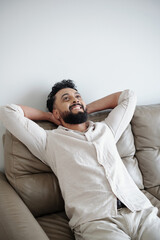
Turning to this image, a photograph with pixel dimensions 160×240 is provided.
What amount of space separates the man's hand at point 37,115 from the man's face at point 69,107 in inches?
2.2

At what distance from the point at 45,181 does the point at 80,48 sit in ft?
3.49

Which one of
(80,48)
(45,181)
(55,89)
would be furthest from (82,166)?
(80,48)

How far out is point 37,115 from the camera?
1.65m

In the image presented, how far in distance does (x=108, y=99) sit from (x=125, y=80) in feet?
1.35

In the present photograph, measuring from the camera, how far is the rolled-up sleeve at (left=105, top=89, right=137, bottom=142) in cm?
167

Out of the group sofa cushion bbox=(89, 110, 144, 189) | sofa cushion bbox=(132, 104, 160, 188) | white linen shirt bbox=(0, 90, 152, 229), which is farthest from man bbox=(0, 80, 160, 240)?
sofa cushion bbox=(132, 104, 160, 188)

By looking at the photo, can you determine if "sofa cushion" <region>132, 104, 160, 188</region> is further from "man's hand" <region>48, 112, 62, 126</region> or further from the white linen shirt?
"man's hand" <region>48, 112, 62, 126</region>

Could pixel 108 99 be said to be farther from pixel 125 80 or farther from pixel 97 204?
pixel 97 204

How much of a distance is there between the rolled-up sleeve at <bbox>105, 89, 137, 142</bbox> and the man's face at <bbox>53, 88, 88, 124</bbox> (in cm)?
19

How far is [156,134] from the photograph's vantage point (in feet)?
6.05

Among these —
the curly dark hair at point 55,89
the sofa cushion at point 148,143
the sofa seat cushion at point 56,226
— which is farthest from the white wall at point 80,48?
the sofa seat cushion at point 56,226

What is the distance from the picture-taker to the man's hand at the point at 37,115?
62.8 inches

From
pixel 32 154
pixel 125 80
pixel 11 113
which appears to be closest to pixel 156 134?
pixel 125 80

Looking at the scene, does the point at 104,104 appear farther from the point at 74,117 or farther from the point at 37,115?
the point at 37,115
